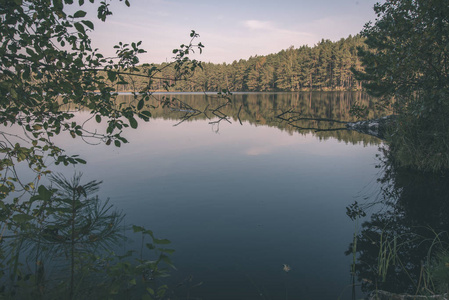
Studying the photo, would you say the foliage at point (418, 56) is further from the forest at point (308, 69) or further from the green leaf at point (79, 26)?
the forest at point (308, 69)

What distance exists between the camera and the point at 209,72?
577ft

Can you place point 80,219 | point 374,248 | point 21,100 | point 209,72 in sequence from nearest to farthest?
point 80,219, point 21,100, point 374,248, point 209,72

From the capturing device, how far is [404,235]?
816cm

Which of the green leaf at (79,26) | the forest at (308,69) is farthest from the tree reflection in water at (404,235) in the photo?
the forest at (308,69)

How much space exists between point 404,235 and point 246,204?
520 centimetres

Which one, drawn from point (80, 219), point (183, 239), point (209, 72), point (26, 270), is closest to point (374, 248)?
point (183, 239)

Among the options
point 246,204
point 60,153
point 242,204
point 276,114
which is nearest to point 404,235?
point 246,204

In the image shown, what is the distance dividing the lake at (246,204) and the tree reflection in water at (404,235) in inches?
21.4

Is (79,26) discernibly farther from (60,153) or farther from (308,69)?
(308,69)

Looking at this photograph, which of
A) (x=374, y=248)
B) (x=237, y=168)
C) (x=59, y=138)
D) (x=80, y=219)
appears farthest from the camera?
(x=59, y=138)

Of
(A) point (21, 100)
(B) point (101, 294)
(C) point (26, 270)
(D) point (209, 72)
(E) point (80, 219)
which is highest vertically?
(D) point (209, 72)

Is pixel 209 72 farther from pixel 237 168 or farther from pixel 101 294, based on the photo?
pixel 101 294

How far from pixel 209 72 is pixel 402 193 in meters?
173

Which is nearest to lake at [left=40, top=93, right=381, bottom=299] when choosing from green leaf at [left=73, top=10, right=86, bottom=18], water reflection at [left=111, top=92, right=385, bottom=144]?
water reflection at [left=111, top=92, right=385, bottom=144]
